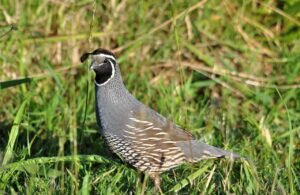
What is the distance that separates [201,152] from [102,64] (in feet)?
2.94

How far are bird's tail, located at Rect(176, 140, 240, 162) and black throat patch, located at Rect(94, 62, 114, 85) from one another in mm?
662

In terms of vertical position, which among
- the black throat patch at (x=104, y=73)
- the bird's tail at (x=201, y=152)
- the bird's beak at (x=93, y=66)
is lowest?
the bird's tail at (x=201, y=152)

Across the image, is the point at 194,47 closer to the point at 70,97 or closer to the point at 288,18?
the point at 288,18

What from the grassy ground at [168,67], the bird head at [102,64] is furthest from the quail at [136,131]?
the grassy ground at [168,67]

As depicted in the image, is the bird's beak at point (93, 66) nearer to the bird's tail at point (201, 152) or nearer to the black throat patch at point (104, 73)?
the black throat patch at point (104, 73)

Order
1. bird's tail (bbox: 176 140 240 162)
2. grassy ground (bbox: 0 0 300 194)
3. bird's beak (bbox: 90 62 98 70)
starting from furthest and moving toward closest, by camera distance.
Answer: grassy ground (bbox: 0 0 300 194) → bird's beak (bbox: 90 62 98 70) → bird's tail (bbox: 176 140 240 162)

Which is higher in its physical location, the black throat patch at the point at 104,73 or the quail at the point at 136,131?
the black throat patch at the point at 104,73

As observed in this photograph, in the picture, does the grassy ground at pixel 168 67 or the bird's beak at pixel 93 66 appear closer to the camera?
the bird's beak at pixel 93 66

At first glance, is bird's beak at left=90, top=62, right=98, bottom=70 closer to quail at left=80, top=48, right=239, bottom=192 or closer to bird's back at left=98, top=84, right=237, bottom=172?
quail at left=80, top=48, right=239, bottom=192

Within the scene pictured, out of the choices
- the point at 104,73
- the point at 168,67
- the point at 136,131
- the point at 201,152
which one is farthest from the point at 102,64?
the point at 168,67

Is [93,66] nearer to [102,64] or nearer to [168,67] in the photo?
[102,64]

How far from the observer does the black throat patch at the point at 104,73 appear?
5.77 meters

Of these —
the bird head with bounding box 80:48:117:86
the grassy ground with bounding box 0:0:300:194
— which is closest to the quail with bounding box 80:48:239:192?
the bird head with bounding box 80:48:117:86

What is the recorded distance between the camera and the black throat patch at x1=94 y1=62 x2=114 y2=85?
18.9ft
